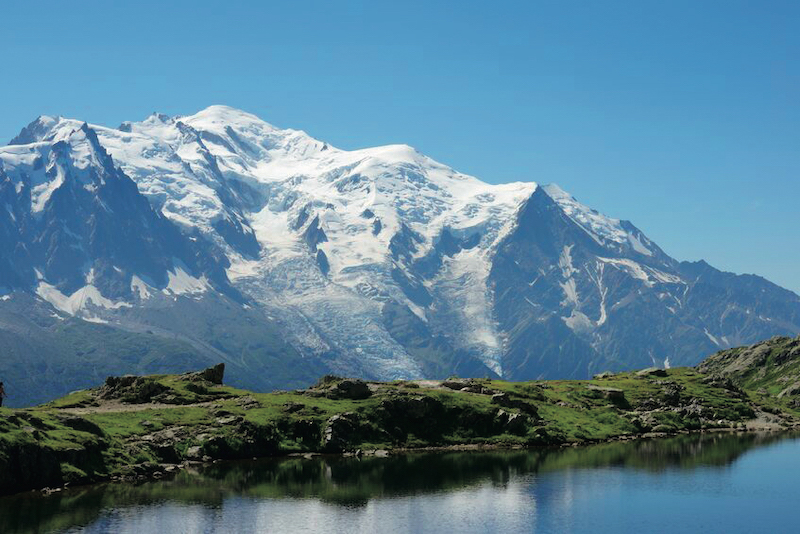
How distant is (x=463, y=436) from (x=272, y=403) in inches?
1332

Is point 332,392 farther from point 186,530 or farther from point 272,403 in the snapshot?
point 186,530

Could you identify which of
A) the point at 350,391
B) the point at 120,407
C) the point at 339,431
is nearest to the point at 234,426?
the point at 339,431

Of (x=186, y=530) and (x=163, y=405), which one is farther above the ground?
(x=163, y=405)

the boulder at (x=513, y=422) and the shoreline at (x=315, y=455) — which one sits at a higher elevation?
the boulder at (x=513, y=422)

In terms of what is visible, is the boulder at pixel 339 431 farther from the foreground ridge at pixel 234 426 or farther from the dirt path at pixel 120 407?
the dirt path at pixel 120 407

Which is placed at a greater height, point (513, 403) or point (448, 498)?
point (513, 403)

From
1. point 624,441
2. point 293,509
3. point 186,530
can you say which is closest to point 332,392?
point 624,441

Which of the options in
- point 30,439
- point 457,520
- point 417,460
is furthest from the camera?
point 417,460

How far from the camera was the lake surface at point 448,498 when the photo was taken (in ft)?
379

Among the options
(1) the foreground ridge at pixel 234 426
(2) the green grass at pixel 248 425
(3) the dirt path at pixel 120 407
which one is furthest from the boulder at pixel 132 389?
(3) the dirt path at pixel 120 407

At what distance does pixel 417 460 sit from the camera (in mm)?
164875

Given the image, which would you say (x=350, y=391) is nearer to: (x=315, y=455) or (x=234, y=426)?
(x=315, y=455)

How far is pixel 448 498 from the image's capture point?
13275cm

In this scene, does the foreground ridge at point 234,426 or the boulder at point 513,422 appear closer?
the foreground ridge at point 234,426
